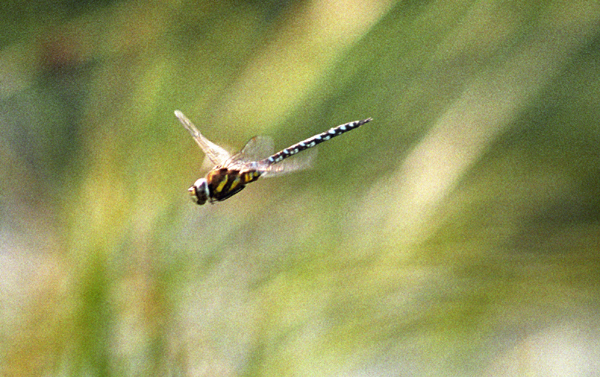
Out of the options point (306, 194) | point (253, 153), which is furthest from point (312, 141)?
point (306, 194)

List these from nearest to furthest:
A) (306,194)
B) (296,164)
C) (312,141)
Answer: (296,164), (312,141), (306,194)

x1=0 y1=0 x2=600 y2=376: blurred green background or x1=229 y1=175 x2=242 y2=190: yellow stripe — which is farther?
x1=0 y1=0 x2=600 y2=376: blurred green background

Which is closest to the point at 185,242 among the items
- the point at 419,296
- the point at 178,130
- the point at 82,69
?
the point at 178,130

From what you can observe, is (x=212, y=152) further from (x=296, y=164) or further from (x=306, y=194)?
(x=306, y=194)

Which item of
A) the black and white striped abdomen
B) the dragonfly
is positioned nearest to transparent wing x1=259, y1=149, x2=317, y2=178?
the dragonfly

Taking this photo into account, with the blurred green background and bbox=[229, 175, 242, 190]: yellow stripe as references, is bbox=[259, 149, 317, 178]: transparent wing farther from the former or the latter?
the blurred green background

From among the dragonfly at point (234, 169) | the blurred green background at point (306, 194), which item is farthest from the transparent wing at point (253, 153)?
the blurred green background at point (306, 194)

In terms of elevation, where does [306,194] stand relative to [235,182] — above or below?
above
